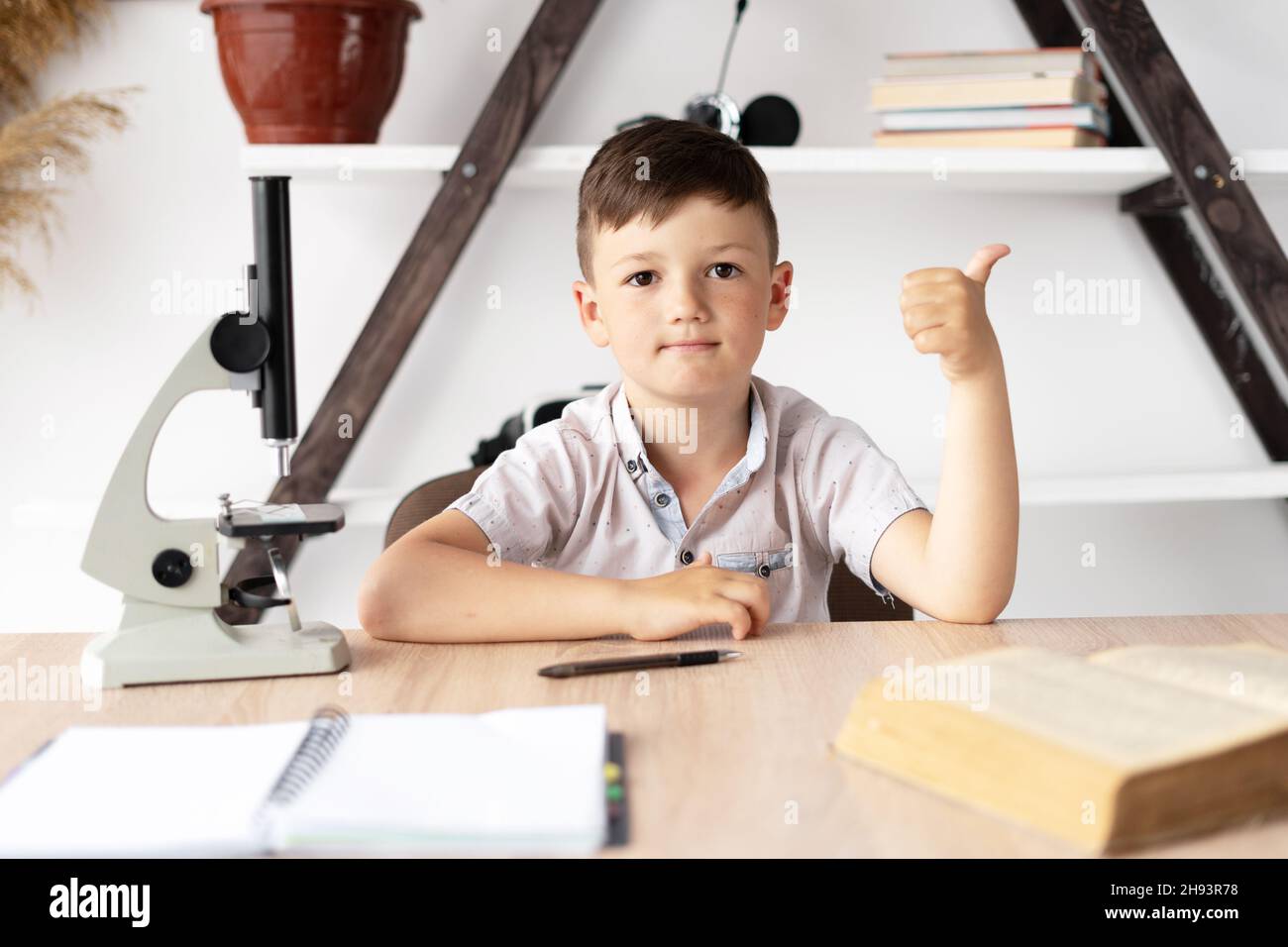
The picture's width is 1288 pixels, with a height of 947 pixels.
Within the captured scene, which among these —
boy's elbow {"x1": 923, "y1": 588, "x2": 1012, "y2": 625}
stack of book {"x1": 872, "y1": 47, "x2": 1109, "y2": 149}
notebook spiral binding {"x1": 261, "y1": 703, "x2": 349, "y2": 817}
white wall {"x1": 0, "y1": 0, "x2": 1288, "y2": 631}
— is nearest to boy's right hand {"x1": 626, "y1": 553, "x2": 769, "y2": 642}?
boy's elbow {"x1": 923, "y1": 588, "x2": 1012, "y2": 625}

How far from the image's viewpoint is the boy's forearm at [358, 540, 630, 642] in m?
1.05

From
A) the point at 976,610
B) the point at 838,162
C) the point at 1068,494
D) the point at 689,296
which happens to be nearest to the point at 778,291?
the point at 689,296

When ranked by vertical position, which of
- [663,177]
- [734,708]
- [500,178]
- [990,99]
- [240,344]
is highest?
[990,99]

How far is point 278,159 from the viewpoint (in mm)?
1960

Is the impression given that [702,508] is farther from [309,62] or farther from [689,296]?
[309,62]

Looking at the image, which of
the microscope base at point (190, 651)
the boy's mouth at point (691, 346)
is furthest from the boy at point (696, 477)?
the microscope base at point (190, 651)

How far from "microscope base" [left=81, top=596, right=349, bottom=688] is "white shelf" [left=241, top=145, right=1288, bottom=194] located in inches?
45.3

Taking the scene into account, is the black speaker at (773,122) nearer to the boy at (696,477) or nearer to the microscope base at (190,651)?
the boy at (696,477)

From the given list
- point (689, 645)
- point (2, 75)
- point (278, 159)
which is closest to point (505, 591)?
point (689, 645)

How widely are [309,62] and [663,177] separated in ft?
2.87

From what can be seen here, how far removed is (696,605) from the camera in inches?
40.8

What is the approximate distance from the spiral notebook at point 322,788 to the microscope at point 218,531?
16cm
